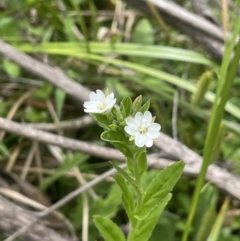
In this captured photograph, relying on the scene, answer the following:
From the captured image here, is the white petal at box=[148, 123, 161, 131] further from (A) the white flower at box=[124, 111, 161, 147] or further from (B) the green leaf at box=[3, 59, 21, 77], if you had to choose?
(B) the green leaf at box=[3, 59, 21, 77]

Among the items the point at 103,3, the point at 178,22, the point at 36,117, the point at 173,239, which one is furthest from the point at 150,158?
the point at 103,3

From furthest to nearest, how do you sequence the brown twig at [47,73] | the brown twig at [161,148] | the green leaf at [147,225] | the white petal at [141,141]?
1. the brown twig at [47,73]
2. the brown twig at [161,148]
3. the green leaf at [147,225]
4. the white petal at [141,141]

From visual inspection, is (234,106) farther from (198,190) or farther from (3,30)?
(3,30)

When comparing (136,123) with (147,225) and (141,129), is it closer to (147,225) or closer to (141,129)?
(141,129)

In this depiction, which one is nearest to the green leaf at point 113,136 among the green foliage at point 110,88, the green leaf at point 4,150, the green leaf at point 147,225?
the green leaf at point 147,225

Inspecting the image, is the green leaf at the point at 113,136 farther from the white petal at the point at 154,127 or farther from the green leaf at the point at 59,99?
the green leaf at the point at 59,99

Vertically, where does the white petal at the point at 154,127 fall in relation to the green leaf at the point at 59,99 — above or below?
below

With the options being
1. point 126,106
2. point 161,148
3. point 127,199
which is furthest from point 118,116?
point 161,148
